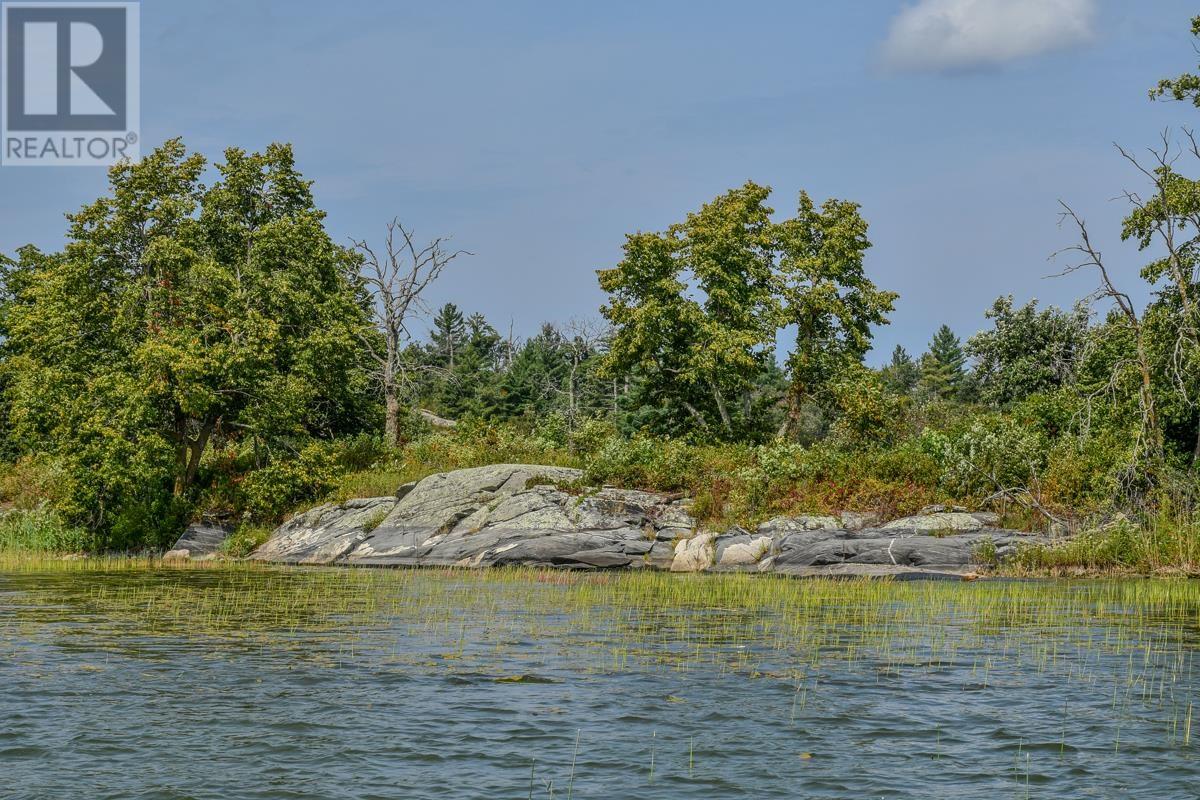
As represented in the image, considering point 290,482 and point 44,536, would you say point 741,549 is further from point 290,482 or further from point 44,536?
point 44,536

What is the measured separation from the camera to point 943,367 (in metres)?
123

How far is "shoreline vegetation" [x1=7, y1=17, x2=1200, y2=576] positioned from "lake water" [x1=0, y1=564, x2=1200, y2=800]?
13.7m

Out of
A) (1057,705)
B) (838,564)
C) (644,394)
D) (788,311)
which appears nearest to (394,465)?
(644,394)

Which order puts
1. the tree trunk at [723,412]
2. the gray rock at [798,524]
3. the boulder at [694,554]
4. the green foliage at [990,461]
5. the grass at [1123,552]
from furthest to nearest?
the tree trunk at [723,412] < the green foliage at [990,461] < the gray rock at [798,524] < the boulder at [694,554] < the grass at [1123,552]

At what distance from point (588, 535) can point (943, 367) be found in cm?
9449

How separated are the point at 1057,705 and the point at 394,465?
3982 centimetres

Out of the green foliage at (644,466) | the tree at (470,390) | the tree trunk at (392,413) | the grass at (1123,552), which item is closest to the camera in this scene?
the grass at (1123,552)

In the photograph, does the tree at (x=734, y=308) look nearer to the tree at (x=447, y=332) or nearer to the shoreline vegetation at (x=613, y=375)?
the shoreline vegetation at (x=613, y=375)

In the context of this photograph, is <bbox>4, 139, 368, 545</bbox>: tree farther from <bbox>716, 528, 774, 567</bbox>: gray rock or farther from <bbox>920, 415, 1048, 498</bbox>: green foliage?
<bbox>920, 415, 1048, 498</bbox>: green foliage

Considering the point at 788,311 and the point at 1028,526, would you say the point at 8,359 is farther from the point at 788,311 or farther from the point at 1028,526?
the point at 1028,526

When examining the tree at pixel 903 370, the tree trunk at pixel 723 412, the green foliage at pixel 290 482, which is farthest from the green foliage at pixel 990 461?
the tree at pixel 903 370

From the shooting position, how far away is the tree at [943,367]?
387 feet

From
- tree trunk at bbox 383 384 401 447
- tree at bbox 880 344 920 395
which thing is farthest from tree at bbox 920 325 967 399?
tree trunk at bbox 383 384 401 447

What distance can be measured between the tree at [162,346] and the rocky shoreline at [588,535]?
17.8 feet
